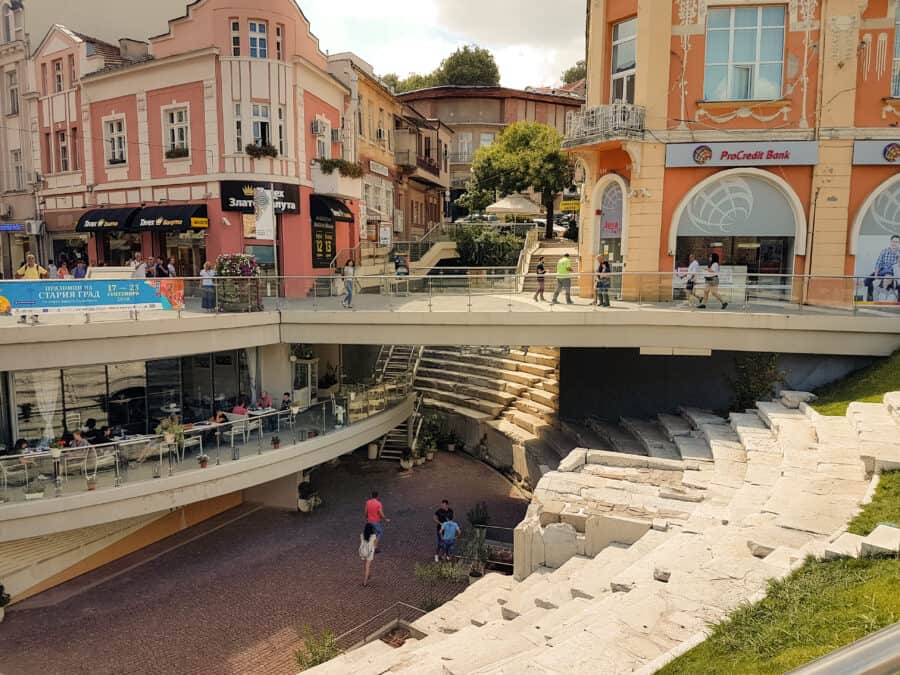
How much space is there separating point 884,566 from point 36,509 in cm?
1380

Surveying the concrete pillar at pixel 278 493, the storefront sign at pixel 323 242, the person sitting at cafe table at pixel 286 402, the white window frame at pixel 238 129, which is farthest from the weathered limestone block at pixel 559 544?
the white window frame at pixel 238 129

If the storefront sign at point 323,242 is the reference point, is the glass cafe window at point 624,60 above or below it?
above

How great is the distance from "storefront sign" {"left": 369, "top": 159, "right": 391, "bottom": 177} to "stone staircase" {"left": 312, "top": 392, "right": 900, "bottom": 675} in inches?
845

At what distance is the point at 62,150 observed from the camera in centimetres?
2706

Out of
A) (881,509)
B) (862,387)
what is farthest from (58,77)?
(881,509)

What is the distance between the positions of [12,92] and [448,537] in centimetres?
2895

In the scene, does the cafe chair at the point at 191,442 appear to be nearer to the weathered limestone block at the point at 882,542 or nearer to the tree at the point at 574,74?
the weathered limestone block at the point at 882,542

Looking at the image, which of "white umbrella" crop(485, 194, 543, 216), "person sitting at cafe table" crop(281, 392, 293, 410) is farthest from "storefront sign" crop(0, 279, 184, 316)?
"white umbrella" crop(485, 194, 543, 216)

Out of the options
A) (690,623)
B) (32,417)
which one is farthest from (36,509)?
(690,623)

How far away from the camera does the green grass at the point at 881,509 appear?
7.16 metres

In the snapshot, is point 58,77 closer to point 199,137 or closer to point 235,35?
point 199,137

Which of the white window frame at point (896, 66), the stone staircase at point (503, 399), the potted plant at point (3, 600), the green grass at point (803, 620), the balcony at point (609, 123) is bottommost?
the potted plant at point (3, 600)

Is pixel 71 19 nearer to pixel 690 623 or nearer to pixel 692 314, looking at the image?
pixel 692 314

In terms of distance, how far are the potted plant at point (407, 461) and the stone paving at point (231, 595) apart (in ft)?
7.89
